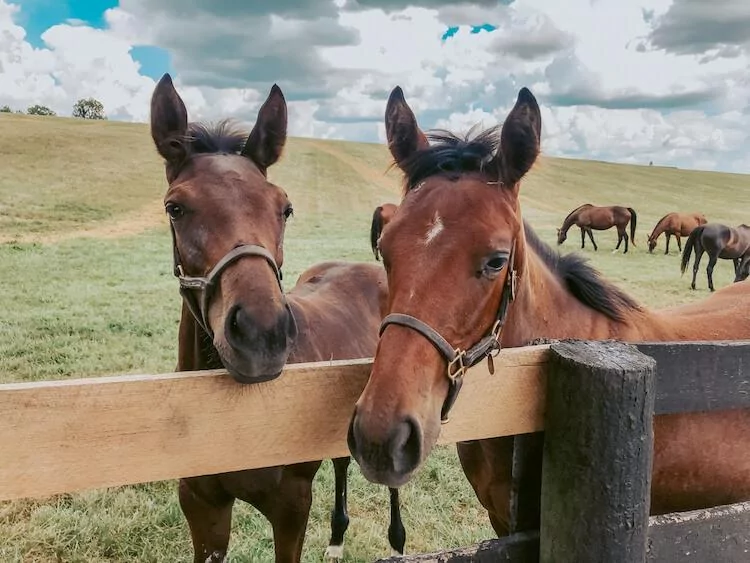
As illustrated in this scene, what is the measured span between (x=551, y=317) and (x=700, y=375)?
66 centimetres

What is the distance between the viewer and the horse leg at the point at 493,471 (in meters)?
2.28

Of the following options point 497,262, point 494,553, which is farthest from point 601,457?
point 497,262

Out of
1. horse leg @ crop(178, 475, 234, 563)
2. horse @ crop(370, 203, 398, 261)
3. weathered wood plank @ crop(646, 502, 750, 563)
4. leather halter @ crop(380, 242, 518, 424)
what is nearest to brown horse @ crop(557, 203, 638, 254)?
horse @ crop(370, 203, 398, 261)

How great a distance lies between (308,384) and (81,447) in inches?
22.6

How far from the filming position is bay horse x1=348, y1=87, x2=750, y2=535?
157 centimetres

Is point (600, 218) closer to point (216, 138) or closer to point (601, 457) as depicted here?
point (216, 138)

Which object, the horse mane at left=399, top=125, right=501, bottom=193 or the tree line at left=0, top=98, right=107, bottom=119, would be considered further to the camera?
the tree line at left=0, top=98, right=107, bottom=119

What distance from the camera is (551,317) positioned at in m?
2.44

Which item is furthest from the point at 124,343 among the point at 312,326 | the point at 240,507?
the point at 312,326

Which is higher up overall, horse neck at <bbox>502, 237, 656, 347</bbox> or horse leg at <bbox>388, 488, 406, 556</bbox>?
horse neck at <bbox>502, 237, 656, 347</bbox>

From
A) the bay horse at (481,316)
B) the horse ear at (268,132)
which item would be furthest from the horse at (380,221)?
the horse ear at (268,132)

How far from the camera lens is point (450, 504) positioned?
4.60 m

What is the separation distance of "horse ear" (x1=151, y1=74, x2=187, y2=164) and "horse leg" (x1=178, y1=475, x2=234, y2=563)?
1.65 meters

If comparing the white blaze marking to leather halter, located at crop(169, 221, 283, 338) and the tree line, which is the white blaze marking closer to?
leather halter, located at crop(169, 221, 283, 338)
